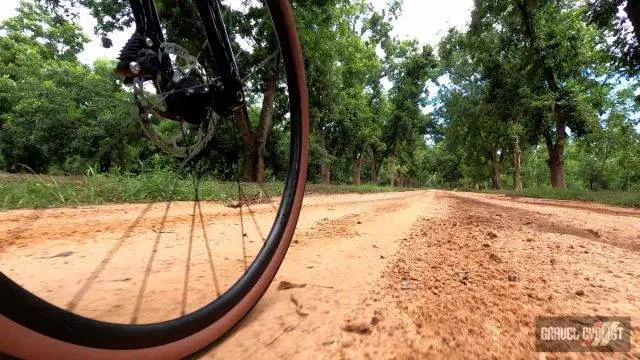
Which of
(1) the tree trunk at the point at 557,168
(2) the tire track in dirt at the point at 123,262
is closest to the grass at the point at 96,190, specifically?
(2) the tire track in dirt at the point at 123,262

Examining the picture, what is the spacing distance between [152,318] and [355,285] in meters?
0.73

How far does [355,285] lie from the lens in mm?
1404

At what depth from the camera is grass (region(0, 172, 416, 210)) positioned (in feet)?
11.9

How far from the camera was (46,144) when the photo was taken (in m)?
15.4

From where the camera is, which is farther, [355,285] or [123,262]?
[123,262]

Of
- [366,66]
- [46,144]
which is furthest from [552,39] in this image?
[46,144]

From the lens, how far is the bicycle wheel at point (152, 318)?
47 centimetres

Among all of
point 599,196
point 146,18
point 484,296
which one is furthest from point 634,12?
point 146,18

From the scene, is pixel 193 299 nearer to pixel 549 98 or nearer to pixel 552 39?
pixel 549 98

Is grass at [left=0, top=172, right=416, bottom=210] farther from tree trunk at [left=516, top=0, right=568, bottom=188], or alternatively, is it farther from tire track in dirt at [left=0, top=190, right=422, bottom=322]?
tree trunk at [left=516, top=0, right=568, bottom=188]

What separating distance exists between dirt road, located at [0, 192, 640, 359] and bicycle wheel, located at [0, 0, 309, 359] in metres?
0.04

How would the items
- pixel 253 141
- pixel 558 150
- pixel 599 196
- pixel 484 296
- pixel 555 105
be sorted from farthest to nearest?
pixel 558 150 < pixel 555 105 < pixel 599 196 < pixel 253 141 < pixel 484 296

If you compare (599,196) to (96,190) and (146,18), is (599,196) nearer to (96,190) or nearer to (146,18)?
(96,190)

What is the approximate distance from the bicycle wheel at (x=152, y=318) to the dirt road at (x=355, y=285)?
35mm
